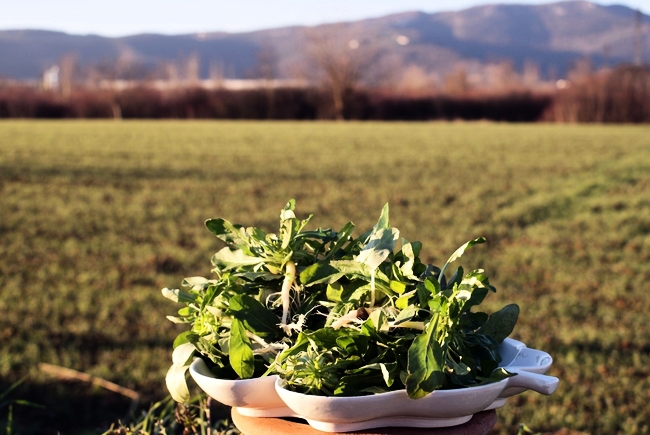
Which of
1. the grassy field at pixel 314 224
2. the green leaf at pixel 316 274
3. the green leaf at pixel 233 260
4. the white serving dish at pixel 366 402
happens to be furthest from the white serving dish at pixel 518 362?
the grassy field at pixel 314 224

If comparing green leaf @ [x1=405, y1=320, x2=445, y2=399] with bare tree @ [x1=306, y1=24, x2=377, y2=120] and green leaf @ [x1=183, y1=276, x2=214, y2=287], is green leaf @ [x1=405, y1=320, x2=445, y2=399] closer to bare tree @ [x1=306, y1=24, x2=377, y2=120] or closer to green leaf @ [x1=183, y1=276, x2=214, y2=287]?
green leaf @ [x1=183, y1=276, x2=214, y2=287]

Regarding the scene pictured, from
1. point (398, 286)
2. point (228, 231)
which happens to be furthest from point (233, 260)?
point (398, 286)

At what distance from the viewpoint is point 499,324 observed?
1.11 meters

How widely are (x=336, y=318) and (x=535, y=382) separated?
0.31m

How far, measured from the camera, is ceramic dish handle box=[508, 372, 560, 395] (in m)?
1.01

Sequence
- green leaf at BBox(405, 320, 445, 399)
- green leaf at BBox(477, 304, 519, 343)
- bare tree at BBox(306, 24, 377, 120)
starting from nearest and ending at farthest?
green leaf at BBox(405, 320, 445, 399), green leaf at BBox(477, 304, 519, 343), bare tree at BBox(306, 24, 377, 120)

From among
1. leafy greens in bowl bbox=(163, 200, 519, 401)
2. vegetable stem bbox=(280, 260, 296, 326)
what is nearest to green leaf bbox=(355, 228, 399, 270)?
leafy greens in bowl bbox=(163, 200, 519, 401)

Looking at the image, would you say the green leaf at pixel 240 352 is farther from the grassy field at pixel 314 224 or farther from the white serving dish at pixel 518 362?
the grassy field at pixel 314 224

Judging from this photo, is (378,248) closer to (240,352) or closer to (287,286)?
(287,286)

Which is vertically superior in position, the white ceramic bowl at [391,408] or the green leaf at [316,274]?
the green leaf at [316,274]

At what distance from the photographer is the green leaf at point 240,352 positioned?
98cm

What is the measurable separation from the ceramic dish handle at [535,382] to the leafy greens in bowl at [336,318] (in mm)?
42

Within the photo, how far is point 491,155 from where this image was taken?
13.5 metres

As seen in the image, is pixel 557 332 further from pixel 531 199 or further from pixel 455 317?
pixel 531 199
